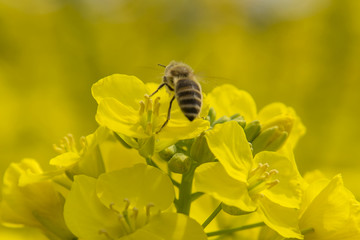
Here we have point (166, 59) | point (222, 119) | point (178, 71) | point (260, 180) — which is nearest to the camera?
point (260, 180)

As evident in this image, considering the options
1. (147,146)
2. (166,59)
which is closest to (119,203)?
(147,146)

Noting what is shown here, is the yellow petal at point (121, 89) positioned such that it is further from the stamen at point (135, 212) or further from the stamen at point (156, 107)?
the stamen at point (135, 212)

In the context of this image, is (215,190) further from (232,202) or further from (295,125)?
(295,125)

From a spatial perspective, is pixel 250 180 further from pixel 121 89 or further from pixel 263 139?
pixel 121 89

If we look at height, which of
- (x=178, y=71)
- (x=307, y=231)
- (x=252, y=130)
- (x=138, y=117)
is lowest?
(x=307, y=231)

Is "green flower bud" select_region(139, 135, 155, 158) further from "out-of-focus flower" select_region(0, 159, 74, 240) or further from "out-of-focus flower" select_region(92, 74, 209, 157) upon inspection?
"out-of-focus flower" select_region(0, 159, 74, 240)

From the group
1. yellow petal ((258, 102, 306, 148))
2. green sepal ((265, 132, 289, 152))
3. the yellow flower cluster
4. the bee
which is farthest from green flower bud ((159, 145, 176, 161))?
yellow petal ((258, 102, 306, 148))

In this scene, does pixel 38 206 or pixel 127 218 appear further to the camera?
pixel 38 206
